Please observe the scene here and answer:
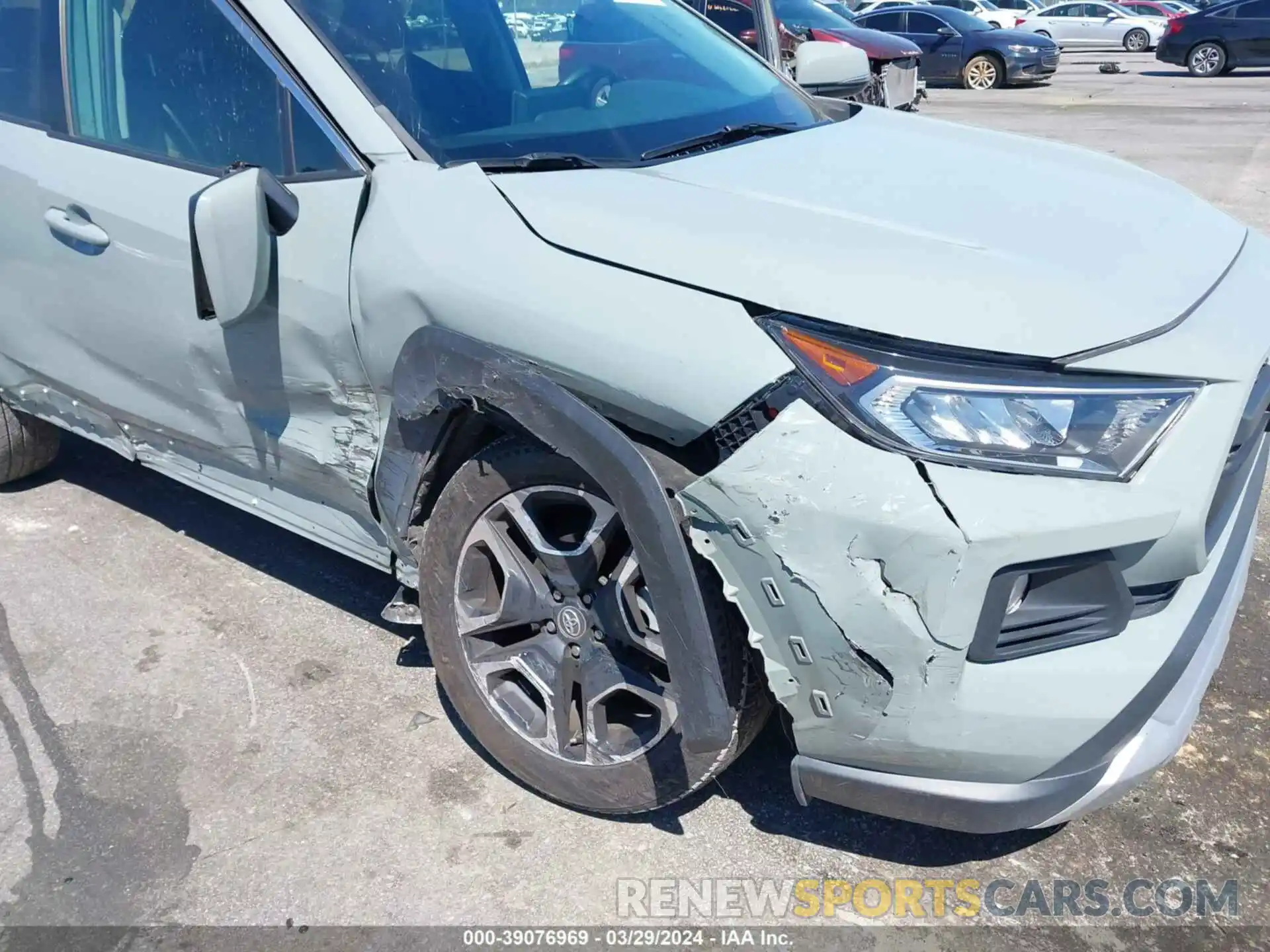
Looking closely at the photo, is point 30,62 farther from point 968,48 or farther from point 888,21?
point 888,21

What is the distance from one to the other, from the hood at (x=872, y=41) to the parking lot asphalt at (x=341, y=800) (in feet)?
36.2

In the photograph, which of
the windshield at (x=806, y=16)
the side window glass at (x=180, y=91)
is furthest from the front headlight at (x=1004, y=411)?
the windshield at (x=806, y=16)

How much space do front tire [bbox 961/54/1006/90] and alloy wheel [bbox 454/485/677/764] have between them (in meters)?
20.0

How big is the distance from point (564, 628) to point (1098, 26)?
30.2 metres

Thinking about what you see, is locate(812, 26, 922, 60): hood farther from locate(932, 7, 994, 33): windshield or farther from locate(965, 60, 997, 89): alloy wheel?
locate(932, 7, 994, 33): windshield

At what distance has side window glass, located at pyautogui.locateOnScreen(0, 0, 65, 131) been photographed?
3100 millimetres

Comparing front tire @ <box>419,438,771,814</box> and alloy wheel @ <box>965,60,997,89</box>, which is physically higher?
front tire @ <box>419,438,771,814</box>

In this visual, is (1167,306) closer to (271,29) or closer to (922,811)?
(922,811)

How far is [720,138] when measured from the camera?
2.76 m

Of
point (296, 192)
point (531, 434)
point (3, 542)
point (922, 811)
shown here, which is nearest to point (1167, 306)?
point (922, 811)

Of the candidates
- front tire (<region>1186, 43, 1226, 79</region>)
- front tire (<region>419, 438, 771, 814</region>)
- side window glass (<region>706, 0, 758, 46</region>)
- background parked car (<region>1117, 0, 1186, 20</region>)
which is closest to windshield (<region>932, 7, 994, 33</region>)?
front tire (<region>1186, 43, 1226, 79</region>)

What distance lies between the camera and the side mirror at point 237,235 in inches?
90.3

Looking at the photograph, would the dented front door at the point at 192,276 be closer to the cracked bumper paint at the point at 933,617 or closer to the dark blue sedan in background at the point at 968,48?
the cracked bumper paint at the point at 933,617

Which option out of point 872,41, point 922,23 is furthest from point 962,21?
point 872,41
